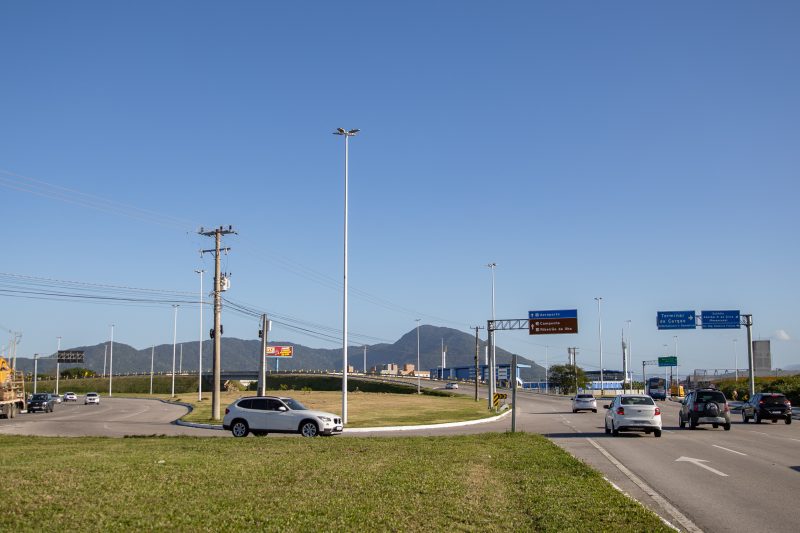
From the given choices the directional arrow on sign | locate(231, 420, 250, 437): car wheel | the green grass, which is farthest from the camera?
locate(231, 420, 250, 437): car wheel

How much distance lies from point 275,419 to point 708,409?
20.0m

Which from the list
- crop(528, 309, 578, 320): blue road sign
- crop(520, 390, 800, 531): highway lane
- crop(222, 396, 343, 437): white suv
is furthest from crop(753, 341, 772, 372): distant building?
crop(222, 396, 343, 437): white suv

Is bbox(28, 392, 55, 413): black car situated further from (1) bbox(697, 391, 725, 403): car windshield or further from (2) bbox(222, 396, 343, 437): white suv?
(1) bbox(697, 391, 725, 403): car windshield

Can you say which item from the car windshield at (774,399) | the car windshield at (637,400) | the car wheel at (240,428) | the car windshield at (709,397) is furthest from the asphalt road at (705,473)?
the car windshield at (774,399)

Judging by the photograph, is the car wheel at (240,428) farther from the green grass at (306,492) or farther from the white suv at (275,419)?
the green grass at (306,492)

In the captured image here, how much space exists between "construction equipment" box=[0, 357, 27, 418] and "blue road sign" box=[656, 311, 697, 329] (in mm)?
53215

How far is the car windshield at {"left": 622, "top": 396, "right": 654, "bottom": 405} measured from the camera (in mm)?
30219

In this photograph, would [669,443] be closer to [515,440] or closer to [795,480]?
[515,440]

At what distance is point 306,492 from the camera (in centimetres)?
1223

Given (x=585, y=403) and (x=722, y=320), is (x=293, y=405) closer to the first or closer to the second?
(x=585, y=403)

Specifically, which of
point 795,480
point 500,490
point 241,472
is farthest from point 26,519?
point 795,480

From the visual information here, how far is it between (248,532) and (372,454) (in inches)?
416

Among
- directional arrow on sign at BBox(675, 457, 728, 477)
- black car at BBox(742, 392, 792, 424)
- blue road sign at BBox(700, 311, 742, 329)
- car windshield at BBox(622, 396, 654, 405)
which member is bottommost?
black car at BBox(742, 392, 792, 424)

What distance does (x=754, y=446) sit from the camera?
25.7 meters
